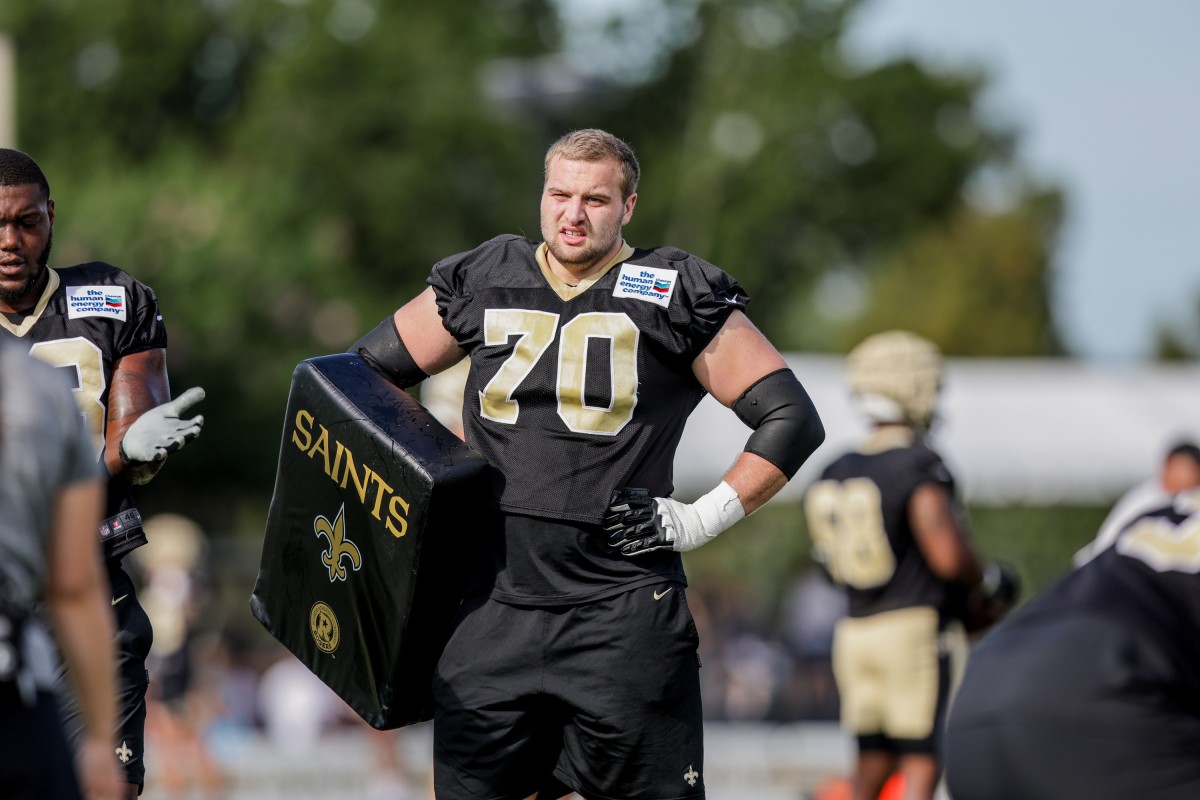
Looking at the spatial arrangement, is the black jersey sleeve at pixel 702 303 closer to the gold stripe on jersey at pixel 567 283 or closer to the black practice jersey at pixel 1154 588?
the gold stripe on jersey at pixel 567 283

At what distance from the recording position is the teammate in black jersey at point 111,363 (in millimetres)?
4734

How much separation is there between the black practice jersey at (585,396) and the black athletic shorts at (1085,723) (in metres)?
1.35

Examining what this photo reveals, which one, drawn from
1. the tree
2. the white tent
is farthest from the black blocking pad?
the tree

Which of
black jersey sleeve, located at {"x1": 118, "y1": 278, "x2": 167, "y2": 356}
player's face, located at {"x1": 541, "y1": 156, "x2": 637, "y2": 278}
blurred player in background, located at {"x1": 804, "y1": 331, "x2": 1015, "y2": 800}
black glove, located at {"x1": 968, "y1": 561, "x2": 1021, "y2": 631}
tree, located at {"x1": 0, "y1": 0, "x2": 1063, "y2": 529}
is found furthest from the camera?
tree, located at {"x1": 0, "y1": 0, "x2": 1063, "y2": 529}

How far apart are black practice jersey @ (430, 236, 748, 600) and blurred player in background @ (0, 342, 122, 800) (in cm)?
170

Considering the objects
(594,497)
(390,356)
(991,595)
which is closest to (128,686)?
(390,356)

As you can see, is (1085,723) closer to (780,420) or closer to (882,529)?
(780,420)

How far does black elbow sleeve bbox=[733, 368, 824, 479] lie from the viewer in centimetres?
472

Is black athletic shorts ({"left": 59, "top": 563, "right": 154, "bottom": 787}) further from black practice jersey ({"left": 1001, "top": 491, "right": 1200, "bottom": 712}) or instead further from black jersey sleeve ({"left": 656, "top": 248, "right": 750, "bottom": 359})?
black practice jersey ({"left": 1001, "top": 491, "right": 1200, "bottom": 712})

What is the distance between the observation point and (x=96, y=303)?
4.93 metres

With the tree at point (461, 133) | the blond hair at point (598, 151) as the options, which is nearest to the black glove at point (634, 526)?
the blond hair at point (598, 151)

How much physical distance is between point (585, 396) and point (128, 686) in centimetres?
150

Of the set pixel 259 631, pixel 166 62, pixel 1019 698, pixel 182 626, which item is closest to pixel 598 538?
pixel 1019 698

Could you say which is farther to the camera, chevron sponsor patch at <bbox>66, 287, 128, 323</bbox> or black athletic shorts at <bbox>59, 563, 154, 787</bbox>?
chevron sponsor patch at <bbox>66, 287, 128, 323</bbox>
